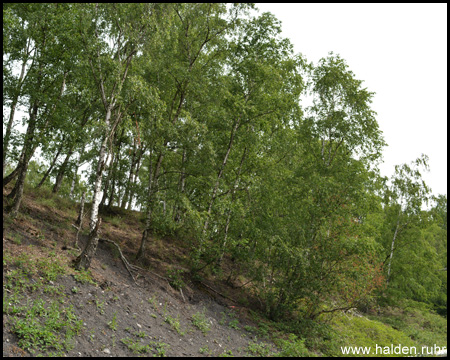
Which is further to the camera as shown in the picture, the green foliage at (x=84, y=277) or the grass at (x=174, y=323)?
the grass at (x=174, y=323)

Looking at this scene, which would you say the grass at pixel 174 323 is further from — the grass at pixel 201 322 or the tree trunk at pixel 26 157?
the tree trunk at pixel 26 157

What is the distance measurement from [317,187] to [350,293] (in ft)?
13.4

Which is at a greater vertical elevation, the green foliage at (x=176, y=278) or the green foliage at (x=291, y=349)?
the green foliage at (x=176, y=278)

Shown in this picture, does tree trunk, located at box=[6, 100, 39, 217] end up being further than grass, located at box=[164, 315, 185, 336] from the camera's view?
Yes

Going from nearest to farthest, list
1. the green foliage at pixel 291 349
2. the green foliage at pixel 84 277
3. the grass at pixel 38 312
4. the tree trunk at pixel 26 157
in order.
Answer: the grass at pixel 38 312 < the green foliage at pixel 84 277 < the green foliage at pixel 291 349 < the tree trunk at pixel 26 157

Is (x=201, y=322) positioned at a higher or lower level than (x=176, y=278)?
lower

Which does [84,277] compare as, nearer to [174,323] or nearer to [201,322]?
[174,323]

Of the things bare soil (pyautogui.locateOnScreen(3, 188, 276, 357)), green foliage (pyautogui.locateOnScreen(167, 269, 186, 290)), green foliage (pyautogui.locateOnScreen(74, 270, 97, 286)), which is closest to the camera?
bare soil (pyautogui.locateOnScreen(3, 188, 276, 357))

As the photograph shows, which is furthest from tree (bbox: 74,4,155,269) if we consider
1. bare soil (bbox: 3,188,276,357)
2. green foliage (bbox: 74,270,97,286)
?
→ bare soil (bbox: 3,188,276,357)

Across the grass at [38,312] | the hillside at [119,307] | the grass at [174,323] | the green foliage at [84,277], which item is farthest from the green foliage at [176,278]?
the grass at [38,312]

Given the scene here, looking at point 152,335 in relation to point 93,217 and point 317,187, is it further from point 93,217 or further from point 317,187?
point 317,187

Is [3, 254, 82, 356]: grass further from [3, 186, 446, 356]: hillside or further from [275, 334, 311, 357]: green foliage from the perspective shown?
[275, 334, 311, 357]: green foliage

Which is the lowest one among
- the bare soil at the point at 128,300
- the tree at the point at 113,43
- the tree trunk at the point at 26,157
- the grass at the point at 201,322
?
the grass at the point at 201,322

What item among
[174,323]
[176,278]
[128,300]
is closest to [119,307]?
[128,300]
